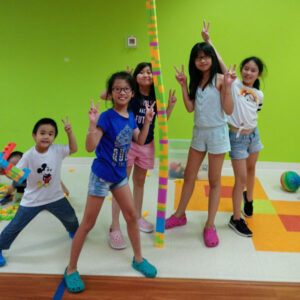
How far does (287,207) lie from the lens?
2.61 metres

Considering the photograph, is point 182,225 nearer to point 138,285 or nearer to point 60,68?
point 138,285

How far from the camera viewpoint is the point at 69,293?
5.47 feet

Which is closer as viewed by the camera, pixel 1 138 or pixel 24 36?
pixel 24 36

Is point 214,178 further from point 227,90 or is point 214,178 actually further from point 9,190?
point 9,190

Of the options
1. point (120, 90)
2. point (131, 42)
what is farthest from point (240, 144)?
point (131, 42)

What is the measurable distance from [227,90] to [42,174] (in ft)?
3.91

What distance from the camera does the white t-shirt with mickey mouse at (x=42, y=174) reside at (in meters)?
1.83

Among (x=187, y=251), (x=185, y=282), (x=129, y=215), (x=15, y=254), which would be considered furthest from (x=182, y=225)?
(x=15, y=254)

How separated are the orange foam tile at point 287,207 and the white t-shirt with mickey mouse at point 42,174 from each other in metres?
1.76

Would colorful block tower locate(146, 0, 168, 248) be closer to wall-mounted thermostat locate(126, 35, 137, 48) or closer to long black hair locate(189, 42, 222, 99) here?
long black hair locate(189, 42, 222, 99)

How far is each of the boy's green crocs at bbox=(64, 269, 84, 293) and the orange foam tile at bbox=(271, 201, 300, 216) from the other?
5.42 feet

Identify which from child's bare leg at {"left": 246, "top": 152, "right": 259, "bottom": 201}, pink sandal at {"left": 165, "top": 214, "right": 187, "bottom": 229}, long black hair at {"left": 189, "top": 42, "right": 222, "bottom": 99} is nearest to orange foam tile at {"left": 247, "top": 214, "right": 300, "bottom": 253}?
child's bare leg at {"left": 246, "top": 152, "right": 259, "bottom": 201}

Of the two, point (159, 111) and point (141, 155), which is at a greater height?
point (159, 111)

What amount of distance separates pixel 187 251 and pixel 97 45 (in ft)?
7.41
